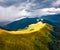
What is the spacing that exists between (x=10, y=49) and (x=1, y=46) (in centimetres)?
881

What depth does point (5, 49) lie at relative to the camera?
629 feet

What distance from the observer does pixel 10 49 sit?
655 feet

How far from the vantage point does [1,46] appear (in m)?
195

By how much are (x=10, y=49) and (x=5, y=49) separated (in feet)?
28.7

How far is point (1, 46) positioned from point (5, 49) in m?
5.69
